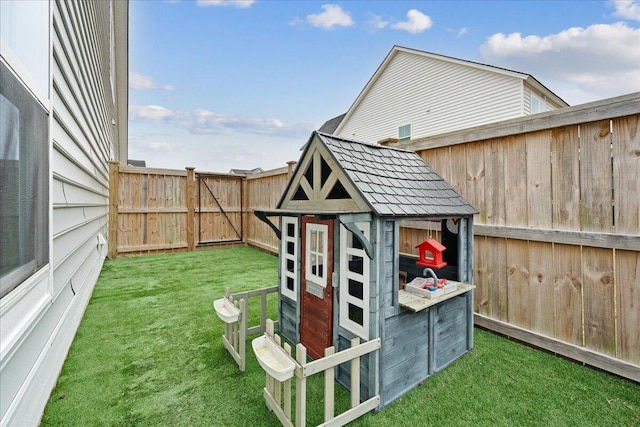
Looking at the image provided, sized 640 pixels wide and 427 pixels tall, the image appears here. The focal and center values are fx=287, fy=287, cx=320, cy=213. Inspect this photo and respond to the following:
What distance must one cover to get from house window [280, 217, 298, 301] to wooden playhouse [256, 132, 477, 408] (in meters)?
0.01

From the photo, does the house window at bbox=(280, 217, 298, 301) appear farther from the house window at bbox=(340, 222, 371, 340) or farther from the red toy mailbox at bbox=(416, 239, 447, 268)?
the red toy mailbox at bbox=(416, 239, 447, 268)

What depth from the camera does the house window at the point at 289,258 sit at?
10.2ft

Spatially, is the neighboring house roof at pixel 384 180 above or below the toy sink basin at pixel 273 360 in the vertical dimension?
above

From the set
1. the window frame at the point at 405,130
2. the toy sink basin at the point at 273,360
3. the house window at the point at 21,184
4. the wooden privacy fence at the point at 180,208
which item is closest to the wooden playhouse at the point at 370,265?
the toy sink basin at the point at 273,360

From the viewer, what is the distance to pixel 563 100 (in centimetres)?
1157

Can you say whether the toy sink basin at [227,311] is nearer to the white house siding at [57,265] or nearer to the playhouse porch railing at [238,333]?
the playhouse porch railing at [238,333]

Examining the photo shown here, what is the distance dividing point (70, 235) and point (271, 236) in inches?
220

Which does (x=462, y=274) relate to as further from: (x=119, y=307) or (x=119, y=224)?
(x=119, y=224)

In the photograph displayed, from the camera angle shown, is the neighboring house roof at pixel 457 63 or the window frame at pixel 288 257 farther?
the neighboring house roof at pixel 457 63

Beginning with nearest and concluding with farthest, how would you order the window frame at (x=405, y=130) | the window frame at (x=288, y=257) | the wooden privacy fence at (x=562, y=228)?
the wooden privacy fence at (x=562, y=228) < the window frame at (x=288, y=257) < the window frame at (x=405, y=130)

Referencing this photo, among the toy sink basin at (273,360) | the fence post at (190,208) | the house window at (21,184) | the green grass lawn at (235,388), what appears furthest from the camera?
the fence post at (190,208)

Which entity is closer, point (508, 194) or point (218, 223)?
point (508, 194)

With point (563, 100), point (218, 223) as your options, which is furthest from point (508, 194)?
point (563, 100)

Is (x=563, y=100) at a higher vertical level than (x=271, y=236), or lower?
higher
